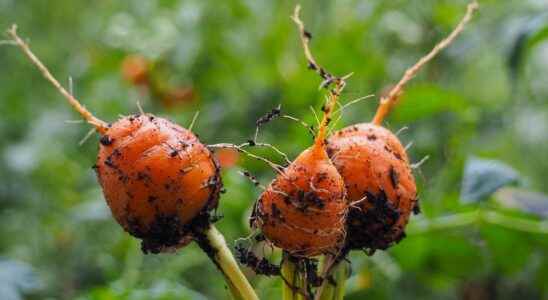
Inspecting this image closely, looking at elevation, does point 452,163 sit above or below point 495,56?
below

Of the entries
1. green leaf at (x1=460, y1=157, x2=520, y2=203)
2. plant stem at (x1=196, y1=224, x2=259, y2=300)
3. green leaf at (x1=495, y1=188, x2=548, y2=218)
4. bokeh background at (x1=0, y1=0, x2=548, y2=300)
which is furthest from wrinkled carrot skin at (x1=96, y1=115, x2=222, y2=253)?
green leaf at (x1=495, y1=188, x2=548, y2=218)

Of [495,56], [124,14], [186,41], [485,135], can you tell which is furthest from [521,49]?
[124,14]

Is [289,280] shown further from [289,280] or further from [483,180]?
[483,180]

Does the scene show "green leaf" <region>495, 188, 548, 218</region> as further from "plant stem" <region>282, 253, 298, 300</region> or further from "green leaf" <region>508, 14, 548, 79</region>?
"plant stem" <region>282, 253, 298, 300</region>

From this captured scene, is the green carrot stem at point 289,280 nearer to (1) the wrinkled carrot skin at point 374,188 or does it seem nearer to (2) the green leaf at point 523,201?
(1) the wrinkled carrot skin at point 374,188

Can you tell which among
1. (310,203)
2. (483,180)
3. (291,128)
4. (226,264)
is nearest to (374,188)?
(310,203)

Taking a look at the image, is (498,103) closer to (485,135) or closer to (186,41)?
(485,135)

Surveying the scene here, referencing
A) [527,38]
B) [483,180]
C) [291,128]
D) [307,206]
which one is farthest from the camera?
[291,128]
